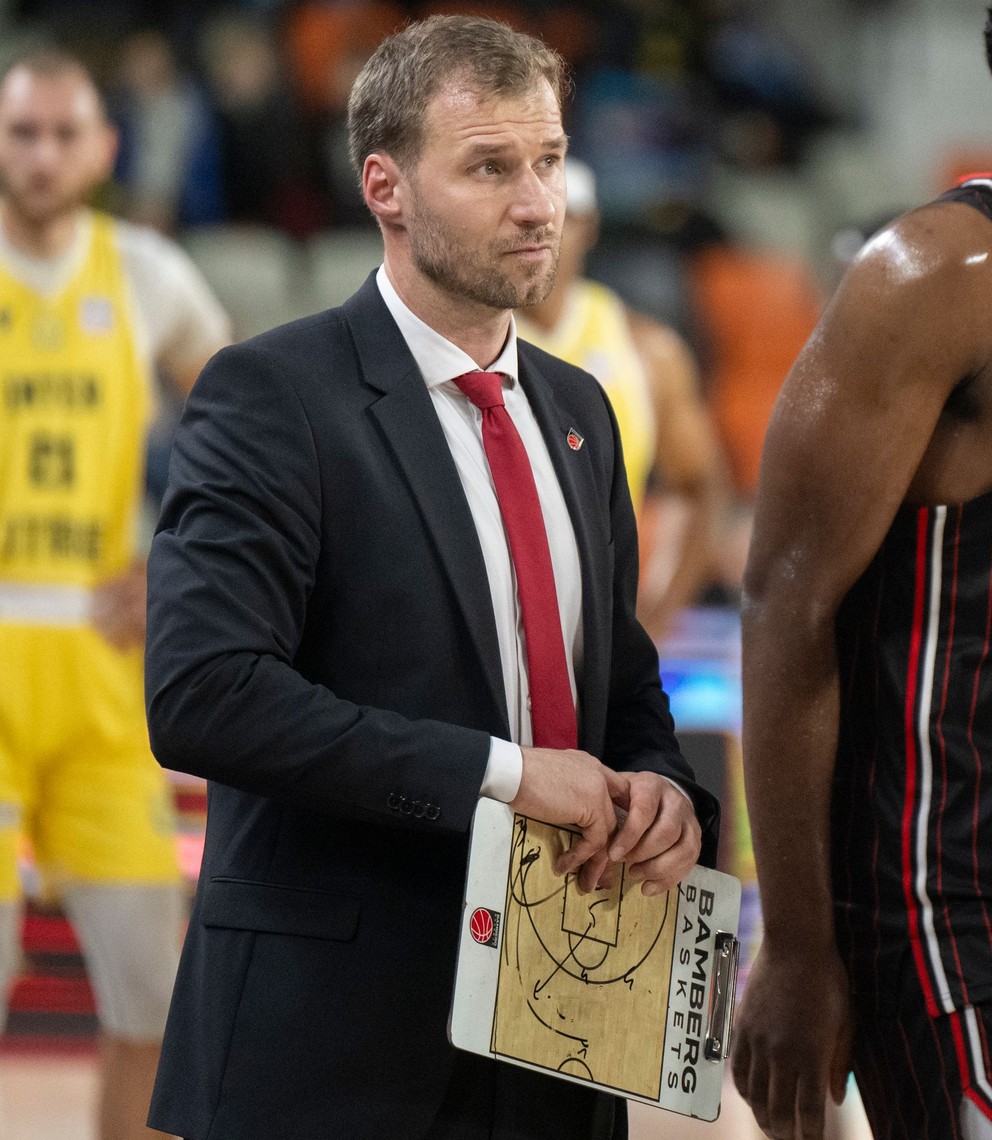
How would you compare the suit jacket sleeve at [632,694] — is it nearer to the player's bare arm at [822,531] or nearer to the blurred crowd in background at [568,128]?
the player's bare arm at [822,531]

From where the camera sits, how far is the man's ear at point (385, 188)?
2.09m

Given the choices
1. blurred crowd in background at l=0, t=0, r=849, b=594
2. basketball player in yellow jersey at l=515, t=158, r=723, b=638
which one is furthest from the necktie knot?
blurred crowd in background at l=0, t=0, r=849, b=594

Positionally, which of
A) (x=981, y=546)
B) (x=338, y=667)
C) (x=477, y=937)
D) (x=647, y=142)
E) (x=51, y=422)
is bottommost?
(x=477, y=937)

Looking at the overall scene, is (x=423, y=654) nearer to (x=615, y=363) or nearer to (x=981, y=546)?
(x=981, y=546)

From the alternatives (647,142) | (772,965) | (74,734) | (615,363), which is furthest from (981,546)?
(647,142)

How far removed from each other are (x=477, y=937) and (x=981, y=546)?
2.16 ft

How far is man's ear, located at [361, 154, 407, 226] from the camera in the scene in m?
2.09

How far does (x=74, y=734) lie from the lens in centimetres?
426

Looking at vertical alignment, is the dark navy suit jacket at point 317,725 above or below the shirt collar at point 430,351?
below

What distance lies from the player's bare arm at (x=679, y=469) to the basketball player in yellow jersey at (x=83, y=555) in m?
1.65

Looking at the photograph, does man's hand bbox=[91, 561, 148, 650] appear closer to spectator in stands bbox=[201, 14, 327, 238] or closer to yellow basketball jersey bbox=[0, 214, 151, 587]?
yellow basketball jersey bbox=[0, 214, 151, 587]

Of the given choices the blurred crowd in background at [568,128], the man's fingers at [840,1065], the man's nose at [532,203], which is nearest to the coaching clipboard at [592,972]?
the man's fingers at [840,1065]

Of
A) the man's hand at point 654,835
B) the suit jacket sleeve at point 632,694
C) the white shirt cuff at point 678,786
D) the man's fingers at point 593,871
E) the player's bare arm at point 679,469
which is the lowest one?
the man's fingers at point 593,871

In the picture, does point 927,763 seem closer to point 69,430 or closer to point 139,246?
point 69,430
